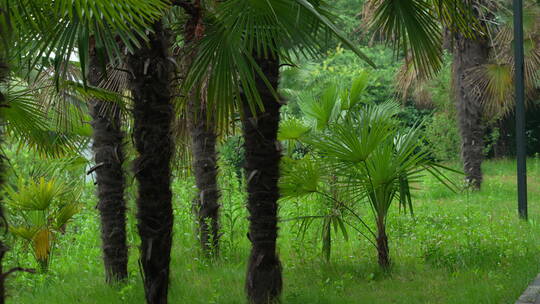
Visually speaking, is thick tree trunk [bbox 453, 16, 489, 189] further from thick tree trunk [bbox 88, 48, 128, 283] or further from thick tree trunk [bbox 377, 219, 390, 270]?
thick tree trunk [bbox 88, 48, 128, 283]

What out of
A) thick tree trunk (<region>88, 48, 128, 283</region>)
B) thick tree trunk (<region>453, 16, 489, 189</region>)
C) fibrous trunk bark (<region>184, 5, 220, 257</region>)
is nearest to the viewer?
thick tree trunk (<region>88, 48, 128, 283</region>)

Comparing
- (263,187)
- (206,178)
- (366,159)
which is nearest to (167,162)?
(263,187)

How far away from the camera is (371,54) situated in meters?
28.0

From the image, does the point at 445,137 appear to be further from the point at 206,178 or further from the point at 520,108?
the point at 206,178

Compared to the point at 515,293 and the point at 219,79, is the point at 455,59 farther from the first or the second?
the point at 219,79

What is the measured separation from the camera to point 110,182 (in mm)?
7816

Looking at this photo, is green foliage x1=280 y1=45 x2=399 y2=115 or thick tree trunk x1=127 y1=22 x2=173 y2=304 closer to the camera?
thick tree trunk x1=127 y1=22 x2=173 y2=304

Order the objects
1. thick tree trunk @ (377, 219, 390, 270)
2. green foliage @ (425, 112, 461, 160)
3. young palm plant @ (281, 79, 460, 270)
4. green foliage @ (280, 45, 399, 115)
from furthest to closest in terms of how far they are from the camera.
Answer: green foliage @ (280, 45, 399, 115) → green foliage @ (425, 112, 461, 160) → thick tree trunk @ (377, 219, 390, 270) → young palm plant @ (281, 79, 460, 270)

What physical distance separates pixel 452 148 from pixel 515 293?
16.4 meters

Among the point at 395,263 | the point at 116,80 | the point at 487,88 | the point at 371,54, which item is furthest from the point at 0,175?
the point at 371,54

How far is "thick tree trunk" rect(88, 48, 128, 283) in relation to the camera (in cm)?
776

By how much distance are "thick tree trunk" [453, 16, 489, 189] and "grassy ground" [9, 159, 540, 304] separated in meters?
4.11

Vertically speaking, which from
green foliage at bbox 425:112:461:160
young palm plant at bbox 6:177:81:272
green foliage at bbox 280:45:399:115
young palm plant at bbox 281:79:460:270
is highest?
green foliage at bbox 280:45:399:115

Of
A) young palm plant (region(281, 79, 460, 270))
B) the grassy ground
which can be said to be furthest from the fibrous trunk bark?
young palm plant (region(281, 79, 460, 270))
